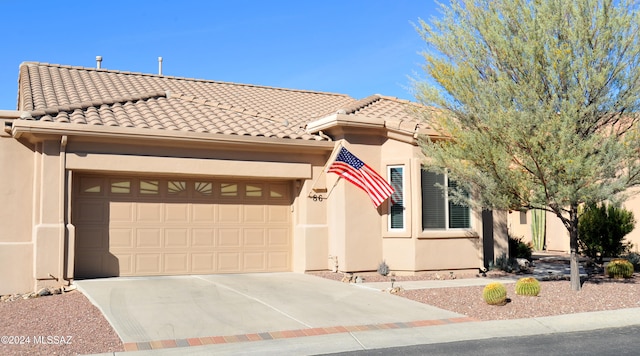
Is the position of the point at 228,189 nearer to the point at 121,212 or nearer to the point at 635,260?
the point at 121,212

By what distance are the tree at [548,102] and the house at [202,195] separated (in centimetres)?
227

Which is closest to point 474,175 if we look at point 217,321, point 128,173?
point 217,321

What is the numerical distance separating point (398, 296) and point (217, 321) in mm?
4049

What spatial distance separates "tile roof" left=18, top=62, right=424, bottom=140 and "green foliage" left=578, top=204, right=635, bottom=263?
6652 mm

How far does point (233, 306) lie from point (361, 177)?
543cm

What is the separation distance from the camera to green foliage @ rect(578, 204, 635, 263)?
1866 cm

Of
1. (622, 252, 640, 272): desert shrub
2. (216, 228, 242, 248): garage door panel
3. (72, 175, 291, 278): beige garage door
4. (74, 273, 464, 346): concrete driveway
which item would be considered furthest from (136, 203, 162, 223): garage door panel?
(622, 252, 640, 272): desert shrub

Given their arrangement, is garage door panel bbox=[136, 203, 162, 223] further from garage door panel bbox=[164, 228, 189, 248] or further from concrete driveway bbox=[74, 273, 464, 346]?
concrete driveway bbox=[74, 273, 464, 346]

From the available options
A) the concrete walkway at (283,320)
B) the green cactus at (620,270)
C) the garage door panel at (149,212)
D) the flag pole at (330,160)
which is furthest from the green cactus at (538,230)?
the garage door panel at (149,212)

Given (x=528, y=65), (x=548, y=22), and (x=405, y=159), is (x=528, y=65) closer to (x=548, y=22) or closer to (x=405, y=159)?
(x=548, y=22)

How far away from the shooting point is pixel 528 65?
41.0 feet

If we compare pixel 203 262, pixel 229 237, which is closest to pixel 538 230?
pixel 229 237

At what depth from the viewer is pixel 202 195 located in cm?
1541

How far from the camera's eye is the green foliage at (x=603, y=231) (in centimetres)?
1866
